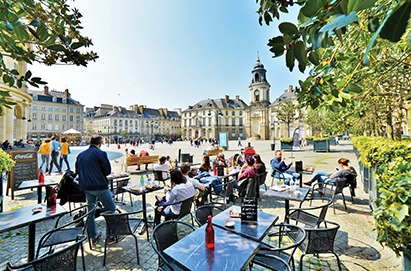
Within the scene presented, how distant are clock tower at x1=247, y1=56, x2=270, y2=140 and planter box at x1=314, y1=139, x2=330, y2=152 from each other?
4298 cm

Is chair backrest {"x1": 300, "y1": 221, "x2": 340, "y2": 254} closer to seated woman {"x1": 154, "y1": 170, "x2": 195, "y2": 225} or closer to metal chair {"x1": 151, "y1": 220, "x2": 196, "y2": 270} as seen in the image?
metal chair {"x1": 151, "y1": 220, "x2": 196, "y2": 270}

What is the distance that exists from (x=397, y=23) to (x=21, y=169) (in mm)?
9383

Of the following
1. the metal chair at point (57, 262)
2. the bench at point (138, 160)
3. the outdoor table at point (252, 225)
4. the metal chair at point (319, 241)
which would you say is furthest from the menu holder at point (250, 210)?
the bench at point (138, 160)

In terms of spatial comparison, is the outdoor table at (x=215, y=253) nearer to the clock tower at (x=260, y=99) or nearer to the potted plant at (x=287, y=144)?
the potted plant at (x=287, y=144)

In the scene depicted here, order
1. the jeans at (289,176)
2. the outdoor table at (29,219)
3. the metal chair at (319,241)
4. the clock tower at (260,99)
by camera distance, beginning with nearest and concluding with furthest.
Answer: the metal chair at (319,241)
the outdoor table at (29,219)
the jeans at (289,176)
the clock tower at (260,99)

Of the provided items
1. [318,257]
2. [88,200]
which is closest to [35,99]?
[88,200]

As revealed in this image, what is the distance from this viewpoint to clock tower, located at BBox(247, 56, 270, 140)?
64062mm

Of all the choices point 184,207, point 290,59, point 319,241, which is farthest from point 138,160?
point 290,59

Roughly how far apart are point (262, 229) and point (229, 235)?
1.72 ft

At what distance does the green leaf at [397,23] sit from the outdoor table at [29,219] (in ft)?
14.7

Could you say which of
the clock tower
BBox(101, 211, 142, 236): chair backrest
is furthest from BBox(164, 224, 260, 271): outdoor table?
the clock tower

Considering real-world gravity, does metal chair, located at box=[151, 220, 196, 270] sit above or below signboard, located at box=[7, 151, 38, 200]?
below

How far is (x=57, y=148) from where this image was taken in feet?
35.0

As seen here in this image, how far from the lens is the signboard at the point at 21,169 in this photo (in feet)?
22.2
